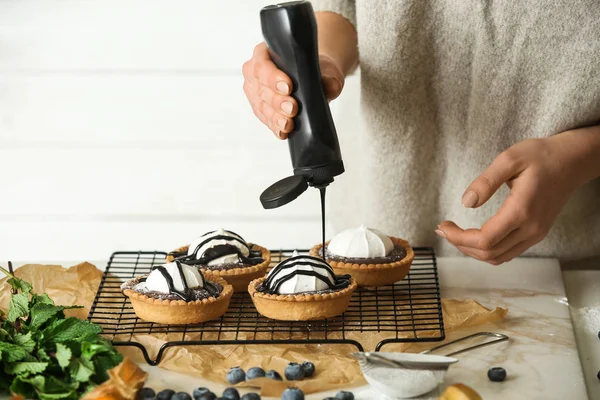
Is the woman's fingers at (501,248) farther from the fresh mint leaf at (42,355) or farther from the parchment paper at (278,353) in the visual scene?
the fresh mint leaf at (42,355)

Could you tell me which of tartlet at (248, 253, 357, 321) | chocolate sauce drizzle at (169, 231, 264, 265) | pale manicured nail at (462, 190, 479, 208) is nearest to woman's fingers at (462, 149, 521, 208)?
pale manicured nail at (462, 190, 479, 208)

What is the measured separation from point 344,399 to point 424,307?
0.44 meters

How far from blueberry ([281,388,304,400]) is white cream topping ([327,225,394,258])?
0.55 meters

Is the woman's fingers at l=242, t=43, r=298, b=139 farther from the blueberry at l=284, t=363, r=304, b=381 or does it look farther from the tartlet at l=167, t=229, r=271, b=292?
the blueberry at l=284, t=363, r=304, b=381

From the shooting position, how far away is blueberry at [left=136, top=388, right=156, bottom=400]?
4.54ft

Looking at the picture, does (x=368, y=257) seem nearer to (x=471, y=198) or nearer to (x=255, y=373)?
(x=471, y=198)

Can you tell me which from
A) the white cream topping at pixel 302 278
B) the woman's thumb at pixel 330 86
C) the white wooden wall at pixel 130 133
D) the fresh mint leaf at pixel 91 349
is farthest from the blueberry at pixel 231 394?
the white wooden wall at pixel 130 133

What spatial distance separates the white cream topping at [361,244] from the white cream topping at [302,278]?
0.51 ft

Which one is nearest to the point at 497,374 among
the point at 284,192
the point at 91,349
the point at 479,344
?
the point at 479,344

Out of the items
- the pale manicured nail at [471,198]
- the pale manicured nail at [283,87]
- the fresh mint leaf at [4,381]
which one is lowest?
the fresh mint leaf at [4,381]

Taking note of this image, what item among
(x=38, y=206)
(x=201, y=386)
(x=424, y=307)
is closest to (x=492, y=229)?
(x=424, y=307)

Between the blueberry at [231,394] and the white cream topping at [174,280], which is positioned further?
the white cream topping at [174,280]

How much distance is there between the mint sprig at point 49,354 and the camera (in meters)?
1.36

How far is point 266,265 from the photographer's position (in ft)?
6.19
